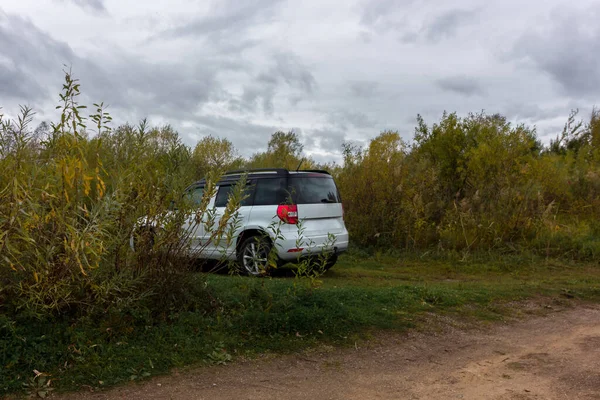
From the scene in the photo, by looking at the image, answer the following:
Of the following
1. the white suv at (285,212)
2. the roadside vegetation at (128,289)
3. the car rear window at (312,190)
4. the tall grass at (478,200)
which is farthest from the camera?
the tall grass at (478,200)

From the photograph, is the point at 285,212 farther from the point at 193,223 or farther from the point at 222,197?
the point at 193,223

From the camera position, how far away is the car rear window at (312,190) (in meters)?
9.24

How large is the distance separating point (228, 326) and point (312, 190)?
14.1 ft

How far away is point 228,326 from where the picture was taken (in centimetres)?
552

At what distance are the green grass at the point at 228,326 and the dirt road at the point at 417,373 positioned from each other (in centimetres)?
24

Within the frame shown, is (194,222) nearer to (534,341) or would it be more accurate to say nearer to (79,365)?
(79,365)

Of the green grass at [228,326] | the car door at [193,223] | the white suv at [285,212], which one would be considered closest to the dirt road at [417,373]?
the green grass at [228,326]

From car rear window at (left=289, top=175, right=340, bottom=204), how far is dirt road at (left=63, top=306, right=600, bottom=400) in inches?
149

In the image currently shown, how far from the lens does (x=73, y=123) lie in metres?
4.73

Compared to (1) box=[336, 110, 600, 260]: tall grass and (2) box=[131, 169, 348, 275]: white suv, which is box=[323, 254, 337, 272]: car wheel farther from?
(1) box=[336, 110, 600, 260]: tall grass

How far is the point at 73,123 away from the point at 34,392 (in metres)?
2.26

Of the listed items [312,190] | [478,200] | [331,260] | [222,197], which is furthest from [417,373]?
[478,200]

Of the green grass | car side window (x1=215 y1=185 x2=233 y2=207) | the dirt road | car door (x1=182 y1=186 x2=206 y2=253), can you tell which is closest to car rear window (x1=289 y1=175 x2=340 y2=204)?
car side window (x1=215 y1=185 x2=233 y2=207)

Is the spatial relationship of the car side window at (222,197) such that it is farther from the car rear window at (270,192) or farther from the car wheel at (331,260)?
the car wheel at (331,260)
